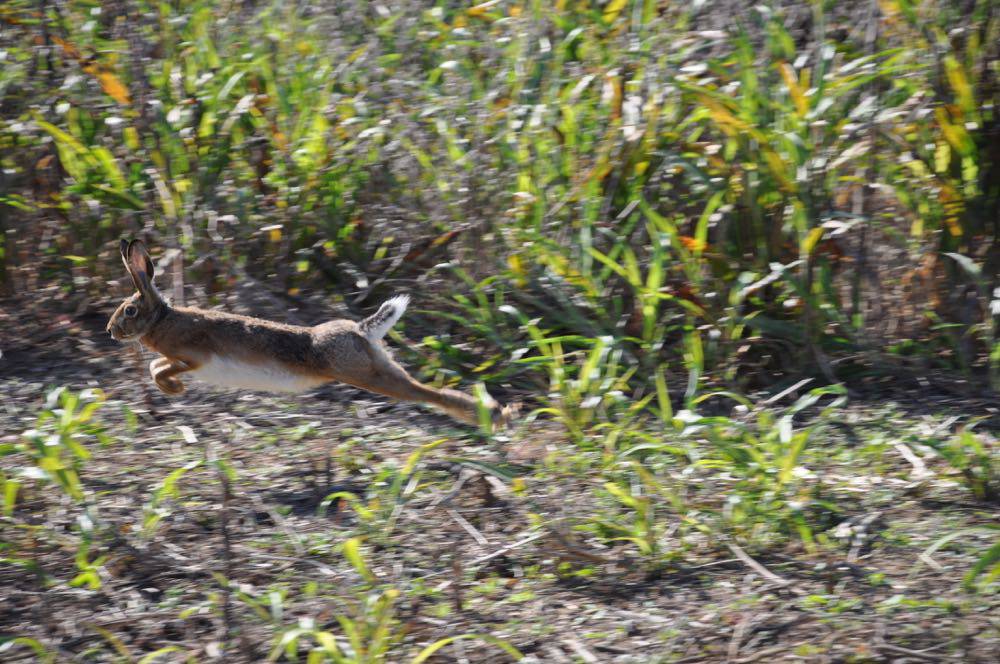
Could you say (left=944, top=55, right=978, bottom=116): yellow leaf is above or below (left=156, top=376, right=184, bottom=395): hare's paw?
above

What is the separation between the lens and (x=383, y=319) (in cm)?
481

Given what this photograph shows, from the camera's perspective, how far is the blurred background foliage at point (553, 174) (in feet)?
17.0

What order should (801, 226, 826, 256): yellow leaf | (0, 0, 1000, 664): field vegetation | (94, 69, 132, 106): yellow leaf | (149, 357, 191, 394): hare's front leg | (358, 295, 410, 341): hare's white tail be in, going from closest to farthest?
(0, 0, 1000, 664): field vegetation
(358, 295, 410, 341): hare's white tail
(149, 357, 191, 394): hare's front leg
(801, 226, 826, 256): yellow leaf
(94, 69, 132, 106): yellow leaf

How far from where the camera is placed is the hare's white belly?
4.79 meters

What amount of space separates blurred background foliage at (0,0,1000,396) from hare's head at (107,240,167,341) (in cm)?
56

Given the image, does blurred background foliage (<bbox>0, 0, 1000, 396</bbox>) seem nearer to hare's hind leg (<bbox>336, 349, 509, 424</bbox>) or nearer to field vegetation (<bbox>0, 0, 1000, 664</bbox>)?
field vegetation (<bbox>0, 0, 1000, 664</bbox>)

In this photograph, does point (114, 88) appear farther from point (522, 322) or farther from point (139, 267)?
point (522, 322)

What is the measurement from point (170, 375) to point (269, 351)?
0.43 metres

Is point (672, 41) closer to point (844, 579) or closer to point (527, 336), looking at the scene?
point (527, 336)

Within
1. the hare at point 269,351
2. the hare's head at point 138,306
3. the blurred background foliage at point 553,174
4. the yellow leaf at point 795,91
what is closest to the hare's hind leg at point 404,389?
the hare at point 269,351

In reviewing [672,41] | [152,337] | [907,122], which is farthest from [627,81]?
[152,337]

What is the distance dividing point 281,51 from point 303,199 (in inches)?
40.8

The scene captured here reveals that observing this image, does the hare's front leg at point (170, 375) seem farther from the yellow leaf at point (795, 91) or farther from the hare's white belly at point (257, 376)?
the yellow leaf at point (795, 91)

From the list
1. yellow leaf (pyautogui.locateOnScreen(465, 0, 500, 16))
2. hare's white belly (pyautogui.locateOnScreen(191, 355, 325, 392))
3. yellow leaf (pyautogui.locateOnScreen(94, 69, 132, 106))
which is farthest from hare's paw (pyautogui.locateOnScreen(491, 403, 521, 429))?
yellow leaf (pyautogui.locateOnScreen(94, 69, 132, 106))
